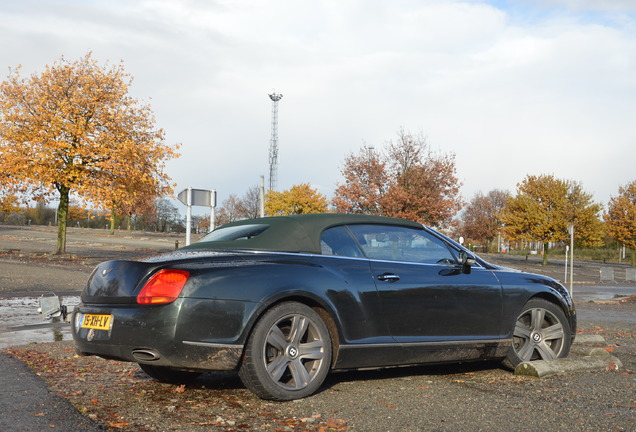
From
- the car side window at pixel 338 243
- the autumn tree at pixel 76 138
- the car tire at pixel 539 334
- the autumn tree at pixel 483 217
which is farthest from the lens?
the autumn tree at pixel 483 217

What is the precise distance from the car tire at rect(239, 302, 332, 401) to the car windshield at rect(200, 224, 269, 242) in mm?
819

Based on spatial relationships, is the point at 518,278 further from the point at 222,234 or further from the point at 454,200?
the point at 454,200

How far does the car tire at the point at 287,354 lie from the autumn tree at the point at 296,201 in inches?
2139

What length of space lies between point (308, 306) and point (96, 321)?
158 centimetres

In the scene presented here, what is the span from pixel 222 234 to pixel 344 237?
1126 millimetres

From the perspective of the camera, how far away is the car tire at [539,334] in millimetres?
6160

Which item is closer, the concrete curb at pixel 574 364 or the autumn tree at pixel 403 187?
the concrete curb at pixel 574 364

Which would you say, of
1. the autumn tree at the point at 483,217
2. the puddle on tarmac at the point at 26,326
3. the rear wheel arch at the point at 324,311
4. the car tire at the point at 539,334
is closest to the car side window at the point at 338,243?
the rear wheel arch at the point at 324,311

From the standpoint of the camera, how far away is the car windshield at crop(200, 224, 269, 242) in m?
5.43

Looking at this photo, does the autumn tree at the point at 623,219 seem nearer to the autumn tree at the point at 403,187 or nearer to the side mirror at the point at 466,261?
the autumn tree at the point at 403,187

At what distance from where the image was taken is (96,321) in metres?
4.86

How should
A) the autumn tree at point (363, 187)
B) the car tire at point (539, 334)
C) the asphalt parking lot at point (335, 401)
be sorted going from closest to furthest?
the asphalt parking lot at point (335, 401)
the car tire at point (539, 334)
the autumn tree at point (363, 187)

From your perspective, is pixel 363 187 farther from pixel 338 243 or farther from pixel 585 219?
pixel 338 243

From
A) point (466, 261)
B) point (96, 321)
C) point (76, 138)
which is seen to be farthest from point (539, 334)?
point (76, 138)
